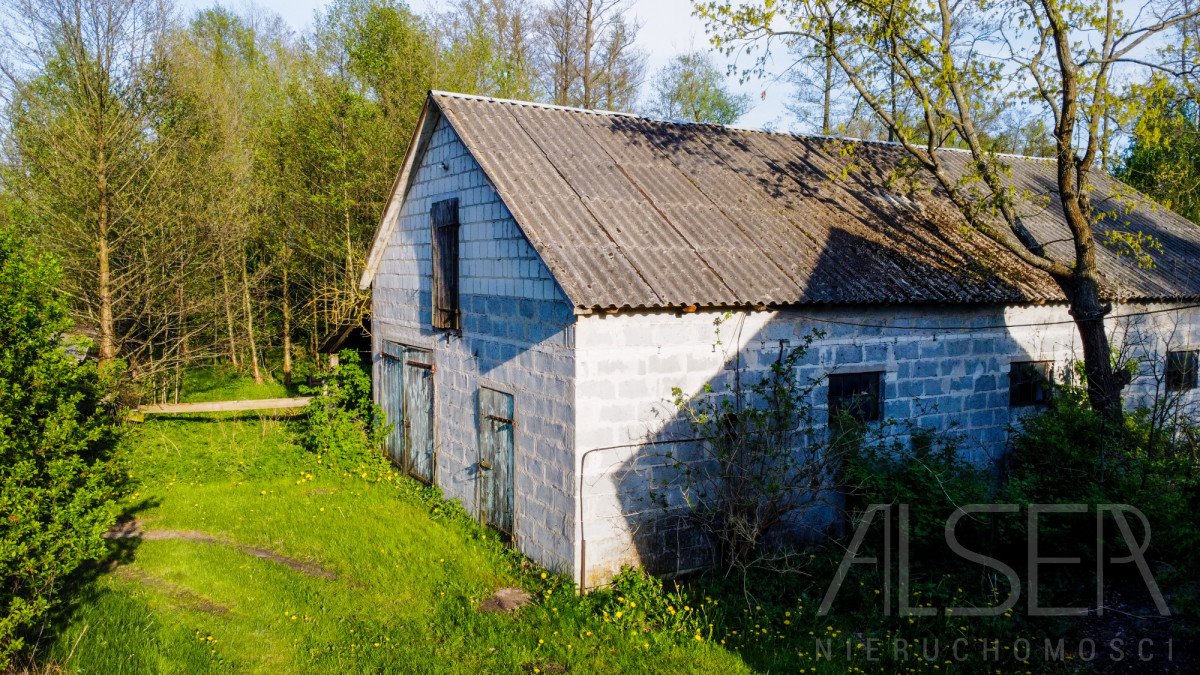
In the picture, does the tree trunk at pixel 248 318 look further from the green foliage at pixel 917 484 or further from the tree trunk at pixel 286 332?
the green foliage at pixel 917 484

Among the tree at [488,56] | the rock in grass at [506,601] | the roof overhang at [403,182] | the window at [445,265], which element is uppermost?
the tree at [488,56]

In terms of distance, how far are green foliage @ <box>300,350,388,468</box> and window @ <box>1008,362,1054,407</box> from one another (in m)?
10.3

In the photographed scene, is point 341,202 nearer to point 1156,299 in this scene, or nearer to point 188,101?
point 188,101

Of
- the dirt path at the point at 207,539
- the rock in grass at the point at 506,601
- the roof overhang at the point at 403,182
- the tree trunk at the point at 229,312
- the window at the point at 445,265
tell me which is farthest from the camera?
the tree trunk at the point at 229,312

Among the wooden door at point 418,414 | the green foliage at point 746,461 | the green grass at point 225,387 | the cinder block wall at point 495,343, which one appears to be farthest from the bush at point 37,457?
the green grass at point 225,387

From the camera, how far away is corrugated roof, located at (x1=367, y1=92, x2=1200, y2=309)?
8.62 m

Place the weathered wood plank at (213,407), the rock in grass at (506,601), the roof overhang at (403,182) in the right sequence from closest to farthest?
the rock in grass at (506,601) < the roof overhang at (403,182) < the weathered wood plank at (213,407)

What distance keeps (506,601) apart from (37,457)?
4.51 meters

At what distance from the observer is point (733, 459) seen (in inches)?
320

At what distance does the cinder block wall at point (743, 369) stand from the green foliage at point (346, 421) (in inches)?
263

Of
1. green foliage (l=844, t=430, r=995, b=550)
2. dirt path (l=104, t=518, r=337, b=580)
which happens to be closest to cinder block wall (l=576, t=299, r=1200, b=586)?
green foliage (l=844, t=430, r=995, b=550)

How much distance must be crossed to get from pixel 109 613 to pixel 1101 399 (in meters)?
12.3

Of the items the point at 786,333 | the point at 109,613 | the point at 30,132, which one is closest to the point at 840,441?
the point at 786,333

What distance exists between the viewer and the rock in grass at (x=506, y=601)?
789cm
